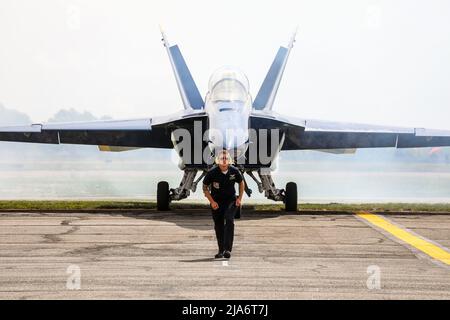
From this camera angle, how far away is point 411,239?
47.0ft

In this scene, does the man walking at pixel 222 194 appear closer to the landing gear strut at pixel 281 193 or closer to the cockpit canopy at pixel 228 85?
the cockpit canopy at pixel 228 85

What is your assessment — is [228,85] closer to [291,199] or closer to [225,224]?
[291,199]

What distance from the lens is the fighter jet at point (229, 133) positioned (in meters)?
18.3

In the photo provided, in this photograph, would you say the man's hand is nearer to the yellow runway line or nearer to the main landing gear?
the yellow runway line

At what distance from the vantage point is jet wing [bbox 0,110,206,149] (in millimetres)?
20953

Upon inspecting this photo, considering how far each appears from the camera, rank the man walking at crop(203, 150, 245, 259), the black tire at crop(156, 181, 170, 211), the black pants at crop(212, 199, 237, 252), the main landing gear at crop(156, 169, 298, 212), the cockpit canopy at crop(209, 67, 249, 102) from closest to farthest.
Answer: the black pants at crop(212, 199, 237, 252) → the man walking at crop(203, 150, 245, 259) → the cockpit canopy at crop(209, 67, 249, 102) → the main landing gear at crop(156, 169, 298, 212) → the black tire at crop(156, 181, 170, 211)

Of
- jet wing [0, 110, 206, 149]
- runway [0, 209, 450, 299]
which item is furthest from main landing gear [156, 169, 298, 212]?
runway [0, 209, 450, 299]

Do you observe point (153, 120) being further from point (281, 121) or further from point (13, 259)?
point (13, 259)

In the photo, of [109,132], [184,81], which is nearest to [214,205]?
[109,132]

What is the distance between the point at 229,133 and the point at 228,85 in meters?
2.42

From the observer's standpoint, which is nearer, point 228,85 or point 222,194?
point 222,194

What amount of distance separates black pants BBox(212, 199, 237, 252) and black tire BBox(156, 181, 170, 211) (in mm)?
9783

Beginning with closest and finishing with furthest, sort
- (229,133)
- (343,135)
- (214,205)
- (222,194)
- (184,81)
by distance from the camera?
1. (214,205)
2. (222,194)
3. (229,133)
4. (343,135)
5. (184,81)

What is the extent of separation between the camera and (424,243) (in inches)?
540
